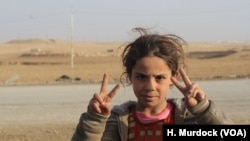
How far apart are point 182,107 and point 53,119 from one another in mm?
9677

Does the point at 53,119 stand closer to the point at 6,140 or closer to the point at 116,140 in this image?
the point at 6,140

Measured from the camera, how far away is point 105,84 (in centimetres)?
294

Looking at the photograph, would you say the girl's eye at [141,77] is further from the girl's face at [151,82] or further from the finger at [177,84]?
the finger at [177,84]

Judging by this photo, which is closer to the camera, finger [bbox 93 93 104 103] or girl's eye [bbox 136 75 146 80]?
finger [bbox 93 93 104 103]

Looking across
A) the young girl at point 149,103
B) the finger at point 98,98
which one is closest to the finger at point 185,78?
the young girl at point 149,103

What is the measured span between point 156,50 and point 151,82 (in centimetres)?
21

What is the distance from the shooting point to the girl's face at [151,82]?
301cm

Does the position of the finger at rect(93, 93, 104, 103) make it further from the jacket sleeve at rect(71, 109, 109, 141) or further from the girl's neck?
the girl's neck

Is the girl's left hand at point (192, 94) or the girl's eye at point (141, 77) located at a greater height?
the girl's eye at point (141, 77)

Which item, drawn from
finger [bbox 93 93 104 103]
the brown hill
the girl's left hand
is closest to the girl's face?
the girl's left hand

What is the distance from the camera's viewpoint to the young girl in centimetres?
285

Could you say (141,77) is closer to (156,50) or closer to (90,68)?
(156,50)

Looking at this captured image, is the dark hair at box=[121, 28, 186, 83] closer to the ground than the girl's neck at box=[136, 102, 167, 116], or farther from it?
farther from it

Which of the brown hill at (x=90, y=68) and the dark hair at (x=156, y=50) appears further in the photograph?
the brown hill at (x=90, y=68)
